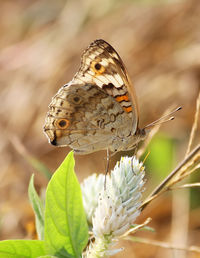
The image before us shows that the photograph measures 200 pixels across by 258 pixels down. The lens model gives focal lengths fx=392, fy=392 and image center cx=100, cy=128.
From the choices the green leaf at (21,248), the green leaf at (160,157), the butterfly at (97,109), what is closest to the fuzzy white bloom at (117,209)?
the green leaf at (21,248)

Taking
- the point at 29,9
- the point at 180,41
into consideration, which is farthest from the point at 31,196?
the point at 29,9

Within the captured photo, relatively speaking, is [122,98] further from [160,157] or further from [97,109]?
[160,157]

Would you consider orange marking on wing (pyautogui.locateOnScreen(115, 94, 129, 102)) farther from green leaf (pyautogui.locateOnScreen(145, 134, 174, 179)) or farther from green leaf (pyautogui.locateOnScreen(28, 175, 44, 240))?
green leaf (pyautogui.locateOnScreen(145, 134, 174, 179))

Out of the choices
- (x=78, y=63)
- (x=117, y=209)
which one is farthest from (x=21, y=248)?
(x=78, y=63)

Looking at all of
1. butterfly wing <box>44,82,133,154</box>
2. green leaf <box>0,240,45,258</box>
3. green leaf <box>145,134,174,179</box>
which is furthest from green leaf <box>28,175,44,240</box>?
green leaf <box>145,134,174,179</box>

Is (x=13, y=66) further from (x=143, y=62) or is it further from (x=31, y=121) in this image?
(x=143, y=62)

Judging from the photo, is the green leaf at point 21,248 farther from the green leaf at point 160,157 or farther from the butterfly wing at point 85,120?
the green leaf at point 160,157

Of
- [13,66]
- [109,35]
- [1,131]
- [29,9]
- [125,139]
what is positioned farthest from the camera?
[29,9]
